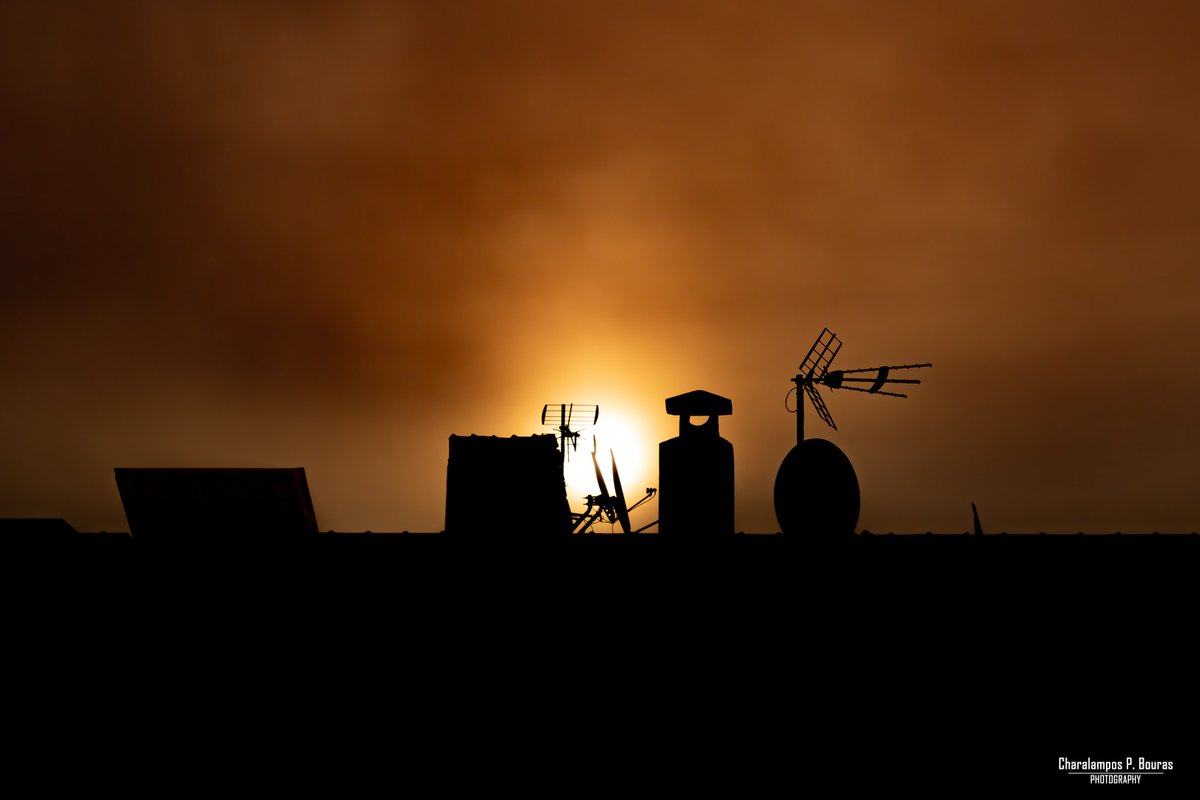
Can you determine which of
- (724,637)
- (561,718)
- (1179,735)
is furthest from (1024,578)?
(561,718)

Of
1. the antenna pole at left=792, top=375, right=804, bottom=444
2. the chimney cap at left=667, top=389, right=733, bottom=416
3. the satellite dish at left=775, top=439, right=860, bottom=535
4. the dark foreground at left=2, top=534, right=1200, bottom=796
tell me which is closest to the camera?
the dark foreground at left=2, top=534, right=1200, bottom=796

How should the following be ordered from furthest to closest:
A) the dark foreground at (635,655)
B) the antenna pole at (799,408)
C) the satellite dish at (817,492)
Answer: the antenna pole at (799,408), the satellite dish at (817,492), the dark foreground at (635,655)

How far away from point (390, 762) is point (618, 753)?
10.2 feet

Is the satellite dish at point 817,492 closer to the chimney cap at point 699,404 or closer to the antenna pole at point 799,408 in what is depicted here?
the chimney cap at point 699,404

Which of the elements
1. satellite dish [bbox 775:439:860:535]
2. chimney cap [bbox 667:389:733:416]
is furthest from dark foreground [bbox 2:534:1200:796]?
chimney cap [bbox 667:389:733:416]

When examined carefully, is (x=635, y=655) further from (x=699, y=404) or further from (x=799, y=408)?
(x=799, y=408)

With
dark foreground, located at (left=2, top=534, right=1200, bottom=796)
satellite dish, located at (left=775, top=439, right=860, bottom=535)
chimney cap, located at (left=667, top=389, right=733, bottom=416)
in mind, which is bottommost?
dark foreground, located at (left=2, top=534, right=1200, bottom=796)

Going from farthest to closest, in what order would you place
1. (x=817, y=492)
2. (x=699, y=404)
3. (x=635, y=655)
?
(x=699, y=404) → (x=817, y=492) → (x=635, y=655)

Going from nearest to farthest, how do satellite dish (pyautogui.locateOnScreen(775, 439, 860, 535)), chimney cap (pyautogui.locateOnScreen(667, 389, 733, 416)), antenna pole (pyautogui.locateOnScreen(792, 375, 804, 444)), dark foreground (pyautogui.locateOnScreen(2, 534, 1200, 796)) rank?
1. dark foreground (pyautogui.locateOnScreen(2, 534, 1200, 796))
2. satellite dish (pyautogui.locateOnScreen(775, 439, 860, 535))
3. chimney cap (pyautogui.locateOnScreen(667, 389, 733, 416))
4. antenna pole (pyautogui.locateOnScreen(792, 375, 804, 444))

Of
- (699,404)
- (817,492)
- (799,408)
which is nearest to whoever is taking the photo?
(817,492)

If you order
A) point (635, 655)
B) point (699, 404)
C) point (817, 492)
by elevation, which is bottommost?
point (635, 655)

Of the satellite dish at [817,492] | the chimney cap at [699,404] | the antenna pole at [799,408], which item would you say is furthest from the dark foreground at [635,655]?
the antenna pole at [799,408]

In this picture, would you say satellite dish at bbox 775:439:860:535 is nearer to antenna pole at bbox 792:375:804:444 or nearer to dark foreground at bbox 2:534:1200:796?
dark foreground at bbox 2:534:1200:796

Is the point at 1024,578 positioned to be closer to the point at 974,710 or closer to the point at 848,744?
the point at 974,710
